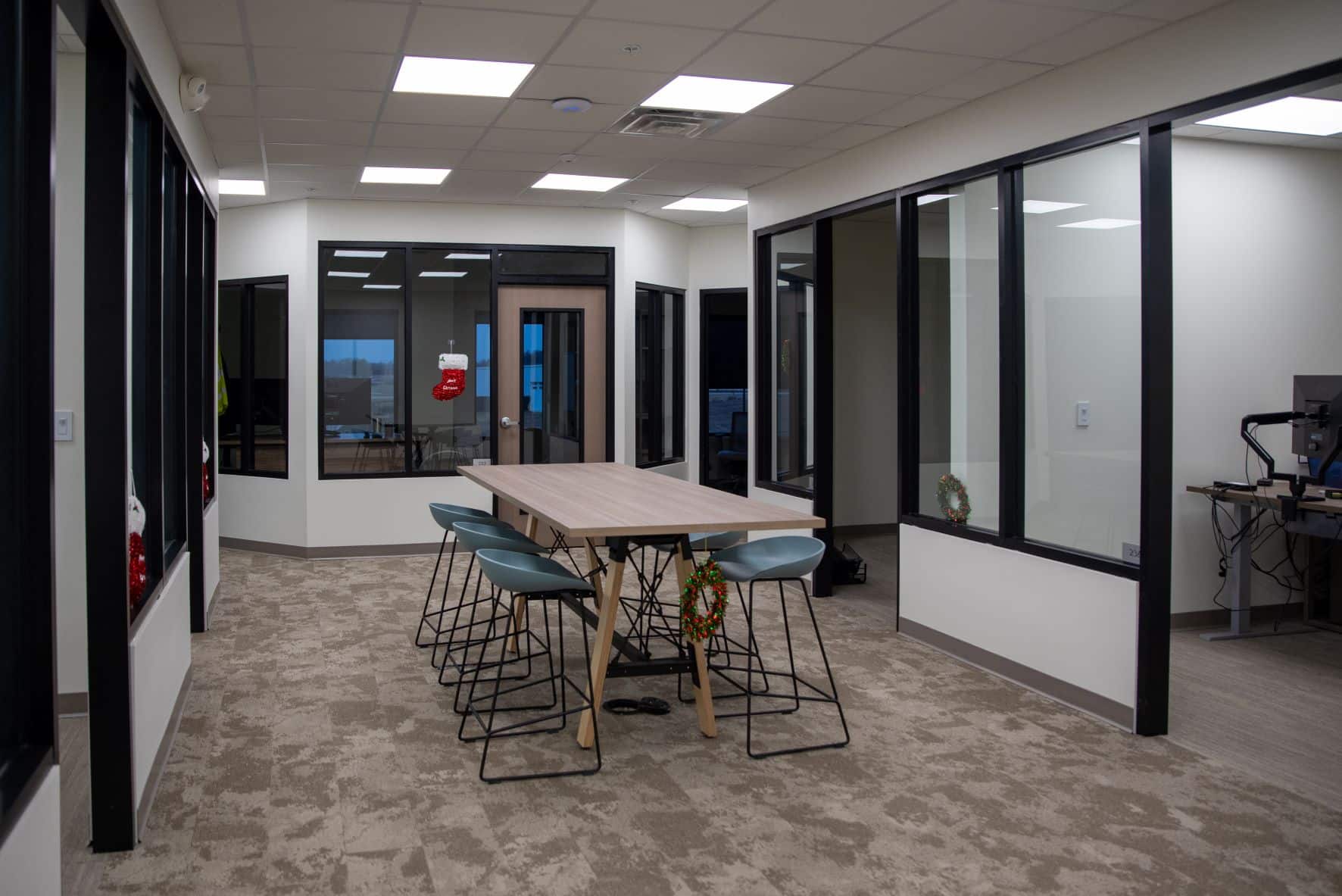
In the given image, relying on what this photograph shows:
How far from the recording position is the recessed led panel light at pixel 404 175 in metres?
6.93

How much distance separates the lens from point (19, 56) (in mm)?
2021

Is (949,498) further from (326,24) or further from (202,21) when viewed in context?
(202,21)

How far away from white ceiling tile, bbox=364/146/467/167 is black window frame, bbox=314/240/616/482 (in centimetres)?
156

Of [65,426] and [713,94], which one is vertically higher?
[713,94]

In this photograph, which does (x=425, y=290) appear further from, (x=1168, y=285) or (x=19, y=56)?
(x=19, y=56)

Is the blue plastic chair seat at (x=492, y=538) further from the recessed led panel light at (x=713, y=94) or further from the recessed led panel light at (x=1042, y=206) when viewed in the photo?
the recessed led panel light at (x=1042, y=206)

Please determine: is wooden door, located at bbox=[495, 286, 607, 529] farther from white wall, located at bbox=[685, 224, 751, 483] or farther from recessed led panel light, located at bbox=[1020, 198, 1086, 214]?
recessed led panel light, located at bbox=[1020, 198, 1086, 214]

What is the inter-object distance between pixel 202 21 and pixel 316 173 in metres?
3.03

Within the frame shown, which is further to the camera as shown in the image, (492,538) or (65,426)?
(492,538)

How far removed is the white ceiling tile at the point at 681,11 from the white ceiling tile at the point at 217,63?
1.60 m

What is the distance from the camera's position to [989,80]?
465 centimetres

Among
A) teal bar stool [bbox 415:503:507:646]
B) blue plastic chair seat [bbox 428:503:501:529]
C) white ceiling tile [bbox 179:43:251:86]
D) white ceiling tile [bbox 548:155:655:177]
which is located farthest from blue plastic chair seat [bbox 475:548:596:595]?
white ceiling tile [bbox 548:155:655:177]

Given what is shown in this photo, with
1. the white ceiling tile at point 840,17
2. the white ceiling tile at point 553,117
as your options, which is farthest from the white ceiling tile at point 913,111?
the white ceiling tile at point 553,117

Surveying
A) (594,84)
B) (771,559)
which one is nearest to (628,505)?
(771,559)
